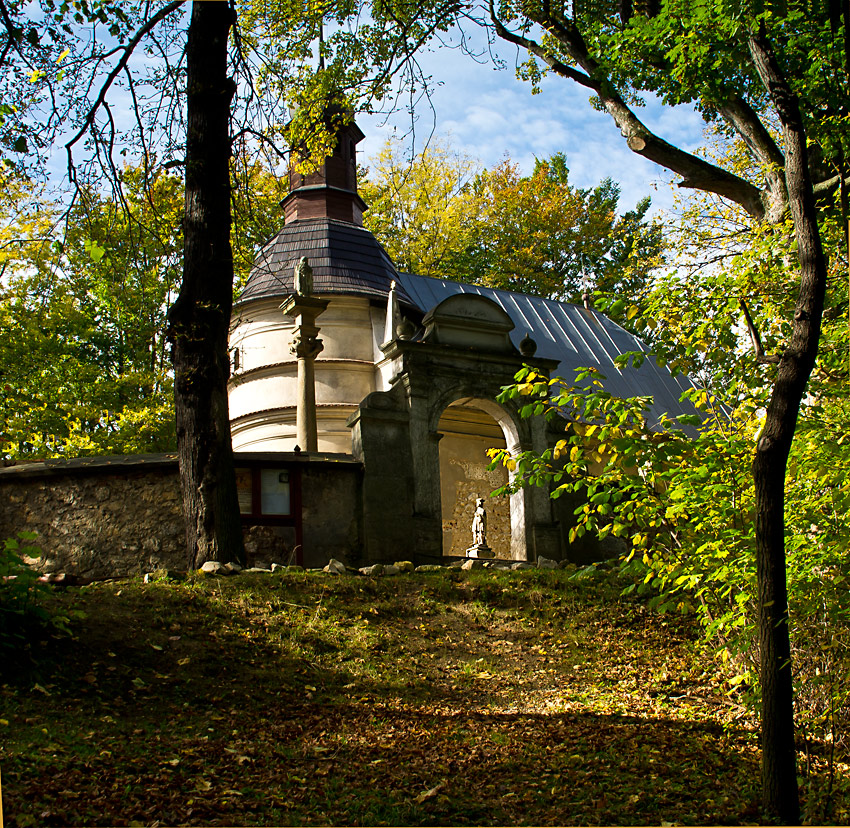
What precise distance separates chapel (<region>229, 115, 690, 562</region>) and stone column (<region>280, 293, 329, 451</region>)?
0.08ft

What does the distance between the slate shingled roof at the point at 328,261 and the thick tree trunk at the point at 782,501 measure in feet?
47.5

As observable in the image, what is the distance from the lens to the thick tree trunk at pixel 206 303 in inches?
413

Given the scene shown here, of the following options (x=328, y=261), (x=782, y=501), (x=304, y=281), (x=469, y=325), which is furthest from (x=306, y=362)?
(x=782, y=501)

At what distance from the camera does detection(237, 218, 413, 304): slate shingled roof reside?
19.8 meters

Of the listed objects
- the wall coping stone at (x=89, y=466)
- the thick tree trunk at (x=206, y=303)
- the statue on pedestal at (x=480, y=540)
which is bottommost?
the statue on pedestal at (x=480, y=540)

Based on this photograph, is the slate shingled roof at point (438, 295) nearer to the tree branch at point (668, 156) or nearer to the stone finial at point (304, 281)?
the stone finial at point (304, 281)

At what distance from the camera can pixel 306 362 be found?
52.5ft

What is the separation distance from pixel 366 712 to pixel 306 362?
30.9ft

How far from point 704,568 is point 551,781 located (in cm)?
185

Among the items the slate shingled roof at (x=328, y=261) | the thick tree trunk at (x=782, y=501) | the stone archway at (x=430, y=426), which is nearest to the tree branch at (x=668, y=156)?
the stone archway at (x=430, y=426)

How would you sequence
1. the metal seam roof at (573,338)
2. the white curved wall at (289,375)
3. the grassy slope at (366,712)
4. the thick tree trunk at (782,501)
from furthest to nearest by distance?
1. the metal seam roof at (573,338)
2. the white curved wall at (289,375)
3. the grassy slope at (366,712)
4. the thick tree trunk at (782,501)

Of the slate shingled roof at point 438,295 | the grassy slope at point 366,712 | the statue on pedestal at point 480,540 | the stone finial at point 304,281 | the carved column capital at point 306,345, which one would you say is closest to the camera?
the grassy slope at point 366,712

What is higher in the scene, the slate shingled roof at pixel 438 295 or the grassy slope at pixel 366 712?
the slate shingled roof at pixel 438 295

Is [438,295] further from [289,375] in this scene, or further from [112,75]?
[112,75]
